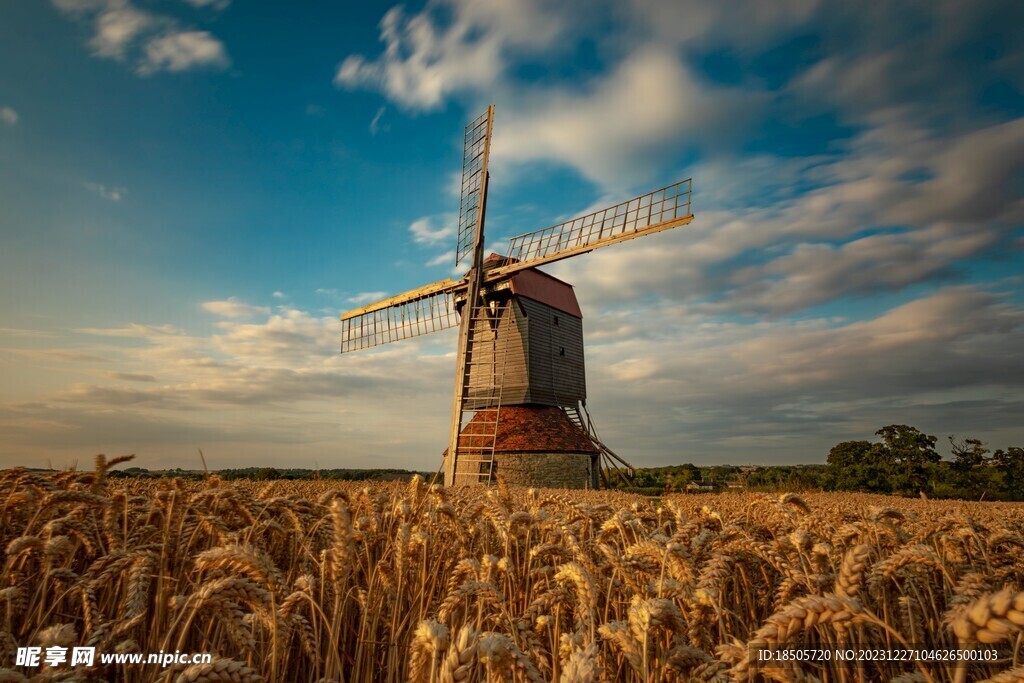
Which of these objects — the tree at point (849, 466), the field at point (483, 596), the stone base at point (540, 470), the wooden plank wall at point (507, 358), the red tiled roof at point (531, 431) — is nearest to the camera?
the field at point (483, 596)

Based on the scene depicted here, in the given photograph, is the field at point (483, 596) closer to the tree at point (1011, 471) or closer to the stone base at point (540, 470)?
the stone base at point (540, 470)

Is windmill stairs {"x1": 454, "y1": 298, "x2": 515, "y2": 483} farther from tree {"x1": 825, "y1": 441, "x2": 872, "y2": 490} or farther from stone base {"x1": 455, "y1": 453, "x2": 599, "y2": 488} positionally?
tree {"x1": 825, "y1": 441, "x2": 872, "y2": 490}

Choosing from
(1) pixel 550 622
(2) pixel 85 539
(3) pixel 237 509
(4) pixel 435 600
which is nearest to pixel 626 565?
(1) pixel 550 622

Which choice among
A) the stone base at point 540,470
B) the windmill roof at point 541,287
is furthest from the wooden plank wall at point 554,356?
the stone base at point 540,470

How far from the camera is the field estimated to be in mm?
1666

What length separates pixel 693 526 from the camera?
115 inches

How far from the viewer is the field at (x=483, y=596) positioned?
167 cm

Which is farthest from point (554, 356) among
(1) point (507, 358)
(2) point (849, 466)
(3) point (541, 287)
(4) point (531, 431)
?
(2) point (849, 466)

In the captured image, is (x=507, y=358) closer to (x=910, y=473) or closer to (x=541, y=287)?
(x=541, y=287)

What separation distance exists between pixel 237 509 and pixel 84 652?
70.4 inches

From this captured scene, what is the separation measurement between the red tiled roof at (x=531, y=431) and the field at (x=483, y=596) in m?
18.9

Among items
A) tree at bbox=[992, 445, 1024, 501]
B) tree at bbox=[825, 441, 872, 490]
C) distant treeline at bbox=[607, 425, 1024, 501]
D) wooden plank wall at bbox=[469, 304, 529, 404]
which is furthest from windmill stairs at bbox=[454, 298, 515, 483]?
tree at bbox=[992, 445, 1024, 501]

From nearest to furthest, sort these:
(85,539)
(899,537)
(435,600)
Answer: (85,539)
(899,537)
(435,600)

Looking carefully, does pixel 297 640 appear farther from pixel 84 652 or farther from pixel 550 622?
pixel 550 622
